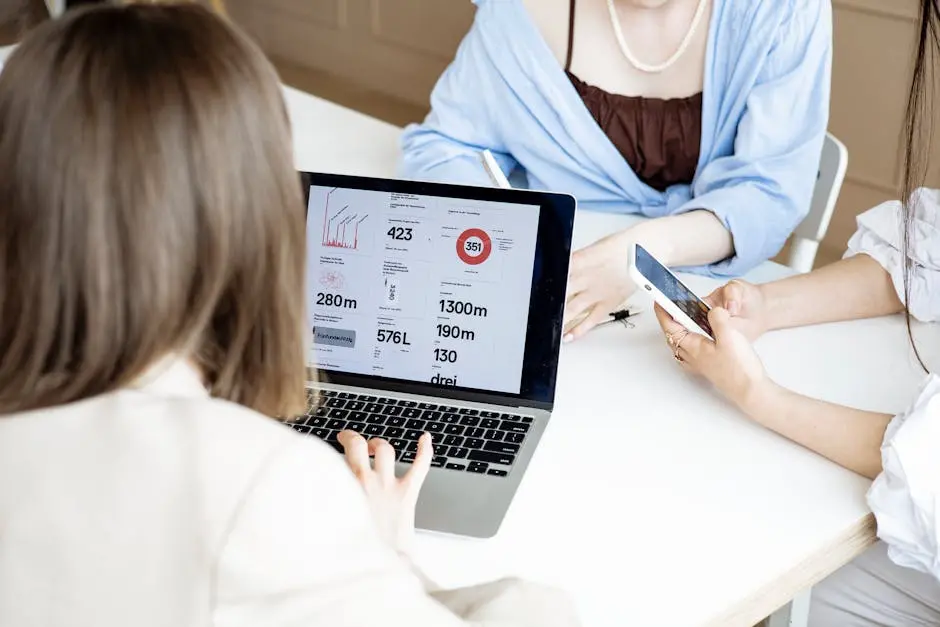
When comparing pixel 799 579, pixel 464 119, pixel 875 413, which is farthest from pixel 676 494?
pixel 464 119

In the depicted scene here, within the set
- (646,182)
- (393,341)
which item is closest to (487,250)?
(393,341)

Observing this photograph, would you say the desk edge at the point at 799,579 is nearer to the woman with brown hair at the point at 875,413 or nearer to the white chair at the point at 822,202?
the woman with brown hair at the point at 875,413

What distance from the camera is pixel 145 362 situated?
67 centimetres

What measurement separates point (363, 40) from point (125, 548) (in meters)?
4.06

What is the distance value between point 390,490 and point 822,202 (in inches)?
40.4

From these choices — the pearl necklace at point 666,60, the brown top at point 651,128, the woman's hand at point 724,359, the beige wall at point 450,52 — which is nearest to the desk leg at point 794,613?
the woman's hand at point 724,359

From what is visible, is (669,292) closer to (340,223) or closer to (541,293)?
(541,293)

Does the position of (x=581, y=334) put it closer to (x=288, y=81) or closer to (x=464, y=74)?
(x=464, y=74)

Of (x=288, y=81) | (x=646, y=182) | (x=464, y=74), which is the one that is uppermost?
(x=464, y=74)

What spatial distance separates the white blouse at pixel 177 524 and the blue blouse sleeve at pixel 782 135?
993mm

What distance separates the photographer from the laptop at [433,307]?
1106 millimetres

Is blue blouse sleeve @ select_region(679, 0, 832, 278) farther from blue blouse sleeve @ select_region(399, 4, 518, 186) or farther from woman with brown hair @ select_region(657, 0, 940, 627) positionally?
blue blouse sleeve @ select_region(399, 4, 518, 186)

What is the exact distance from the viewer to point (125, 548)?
642 mm

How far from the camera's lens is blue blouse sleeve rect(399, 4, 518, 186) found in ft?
5.47
